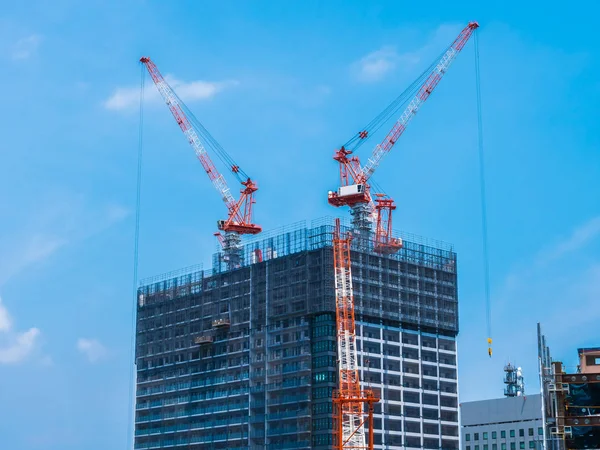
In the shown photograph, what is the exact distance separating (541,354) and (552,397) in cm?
548

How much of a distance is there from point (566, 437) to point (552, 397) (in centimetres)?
522

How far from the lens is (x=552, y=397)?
484 feet

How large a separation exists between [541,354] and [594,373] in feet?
22.3

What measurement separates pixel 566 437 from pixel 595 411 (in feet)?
16.5

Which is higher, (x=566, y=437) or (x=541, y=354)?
(x=541, y=354)

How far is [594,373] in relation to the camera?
14688 cm

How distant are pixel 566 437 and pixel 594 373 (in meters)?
8.59

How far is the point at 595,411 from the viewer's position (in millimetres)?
146625

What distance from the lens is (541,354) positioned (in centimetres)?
14938

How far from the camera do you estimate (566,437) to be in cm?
14525

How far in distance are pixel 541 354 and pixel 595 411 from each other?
9403 millimetres

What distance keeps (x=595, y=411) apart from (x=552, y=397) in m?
5.37
